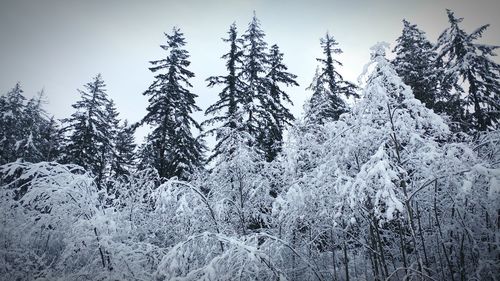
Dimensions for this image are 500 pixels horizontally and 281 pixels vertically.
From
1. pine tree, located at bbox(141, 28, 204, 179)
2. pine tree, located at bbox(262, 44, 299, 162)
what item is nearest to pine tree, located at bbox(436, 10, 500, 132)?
pine tree, located at bbox(262, 44, 299, 162)

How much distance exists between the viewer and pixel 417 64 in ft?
65.9

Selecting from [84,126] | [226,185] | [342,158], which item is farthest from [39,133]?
[342,158]

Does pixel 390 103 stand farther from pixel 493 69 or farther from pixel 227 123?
pixel 493 69

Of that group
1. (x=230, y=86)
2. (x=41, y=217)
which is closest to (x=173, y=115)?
(x=230, y=86)

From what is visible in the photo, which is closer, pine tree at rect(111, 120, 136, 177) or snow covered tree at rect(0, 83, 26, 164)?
snow covered tree at rect(0, 83, 26, 164)

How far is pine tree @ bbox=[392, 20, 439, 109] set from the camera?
18.2 m

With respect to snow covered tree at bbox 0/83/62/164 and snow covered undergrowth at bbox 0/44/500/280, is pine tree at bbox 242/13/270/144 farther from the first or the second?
snow covered tree at bbox 0/83/62/164

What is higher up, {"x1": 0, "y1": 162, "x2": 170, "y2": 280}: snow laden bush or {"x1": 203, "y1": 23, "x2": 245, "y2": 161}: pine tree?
{"x1": 203, "y1": 23, "x2": 245, "y2": 161}: pine tree

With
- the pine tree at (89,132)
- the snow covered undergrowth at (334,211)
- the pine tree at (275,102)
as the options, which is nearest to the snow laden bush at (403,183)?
the snow covered undergrowth at (334,211)

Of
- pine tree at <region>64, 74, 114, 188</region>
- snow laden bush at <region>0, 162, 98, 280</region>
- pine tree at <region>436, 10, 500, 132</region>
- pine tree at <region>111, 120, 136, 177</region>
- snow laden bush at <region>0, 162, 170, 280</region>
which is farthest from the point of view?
pine tree at <region>111, 120, 136, 177</region>

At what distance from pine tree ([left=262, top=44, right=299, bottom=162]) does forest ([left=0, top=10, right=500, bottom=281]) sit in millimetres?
222

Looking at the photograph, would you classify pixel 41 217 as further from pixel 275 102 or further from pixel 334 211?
pixel 275 102

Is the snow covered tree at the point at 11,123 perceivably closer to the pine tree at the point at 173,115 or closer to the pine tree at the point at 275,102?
the pine tree at the point at 173,115

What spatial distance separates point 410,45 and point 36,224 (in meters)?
23.7
